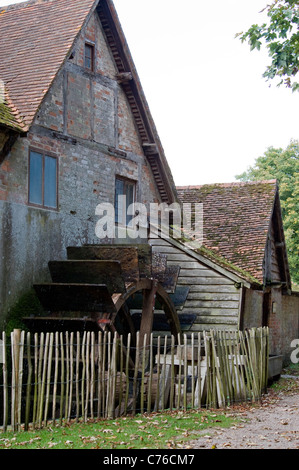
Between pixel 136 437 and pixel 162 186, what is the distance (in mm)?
9594

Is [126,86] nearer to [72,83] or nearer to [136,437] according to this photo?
[72,83]

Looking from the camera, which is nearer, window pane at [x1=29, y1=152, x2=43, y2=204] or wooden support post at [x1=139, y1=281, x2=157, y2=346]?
window pane at [x1=29, y1=152, x2=43, y2=204]

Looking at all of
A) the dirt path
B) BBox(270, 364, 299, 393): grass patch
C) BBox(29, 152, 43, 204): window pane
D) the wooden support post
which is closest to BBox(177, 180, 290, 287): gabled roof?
BBox(270, 364, 299, 393): grass patch

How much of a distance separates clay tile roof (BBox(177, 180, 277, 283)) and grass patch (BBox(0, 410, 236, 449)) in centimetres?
774

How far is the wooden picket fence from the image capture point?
918cm

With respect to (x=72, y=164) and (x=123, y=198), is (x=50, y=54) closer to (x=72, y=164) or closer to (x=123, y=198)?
(x=72, y=164)

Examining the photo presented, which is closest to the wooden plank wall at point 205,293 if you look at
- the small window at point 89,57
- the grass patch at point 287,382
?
the grass patch at point 287,382

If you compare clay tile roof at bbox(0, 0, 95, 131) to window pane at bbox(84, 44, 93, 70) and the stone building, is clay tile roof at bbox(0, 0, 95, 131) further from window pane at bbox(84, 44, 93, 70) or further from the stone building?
window pane at bbox(84, 44, 93, 70)

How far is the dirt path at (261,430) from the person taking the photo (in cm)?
804

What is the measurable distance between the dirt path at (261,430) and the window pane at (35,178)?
5345 mm

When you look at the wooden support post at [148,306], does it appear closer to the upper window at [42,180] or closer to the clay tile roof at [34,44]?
the upper window at [42,180]

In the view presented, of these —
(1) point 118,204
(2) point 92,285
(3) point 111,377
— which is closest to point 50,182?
(2) point 92,285

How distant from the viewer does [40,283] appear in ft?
40.4

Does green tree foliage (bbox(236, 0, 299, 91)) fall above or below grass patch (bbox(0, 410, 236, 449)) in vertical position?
above
